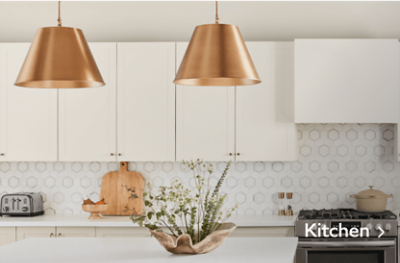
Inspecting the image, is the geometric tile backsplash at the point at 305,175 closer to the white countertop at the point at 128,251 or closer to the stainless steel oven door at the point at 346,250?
the stainless steel oven door at the point at 346,250

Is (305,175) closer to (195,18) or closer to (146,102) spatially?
(146,102)

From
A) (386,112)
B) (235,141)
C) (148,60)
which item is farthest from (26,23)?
(386,112)

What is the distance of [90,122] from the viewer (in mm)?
3982

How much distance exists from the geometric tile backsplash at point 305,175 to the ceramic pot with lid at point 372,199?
0.33 metres

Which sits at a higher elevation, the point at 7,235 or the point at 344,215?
the point at 344,215

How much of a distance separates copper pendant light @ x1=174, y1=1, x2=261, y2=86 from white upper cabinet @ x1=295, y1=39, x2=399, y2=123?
2115 mm

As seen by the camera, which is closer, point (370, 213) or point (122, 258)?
point (122, 258)

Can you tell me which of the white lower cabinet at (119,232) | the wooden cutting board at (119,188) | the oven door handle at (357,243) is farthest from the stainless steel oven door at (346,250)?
the wooden cutting board at (119,188)

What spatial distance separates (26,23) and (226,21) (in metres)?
1.94

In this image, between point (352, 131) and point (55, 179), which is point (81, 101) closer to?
point (55, 179)

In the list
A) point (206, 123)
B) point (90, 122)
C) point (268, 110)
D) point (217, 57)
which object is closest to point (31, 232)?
point (90, 122)

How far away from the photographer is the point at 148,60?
399 centimetres

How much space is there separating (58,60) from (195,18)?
270 centimetres

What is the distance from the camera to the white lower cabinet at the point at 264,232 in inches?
147
